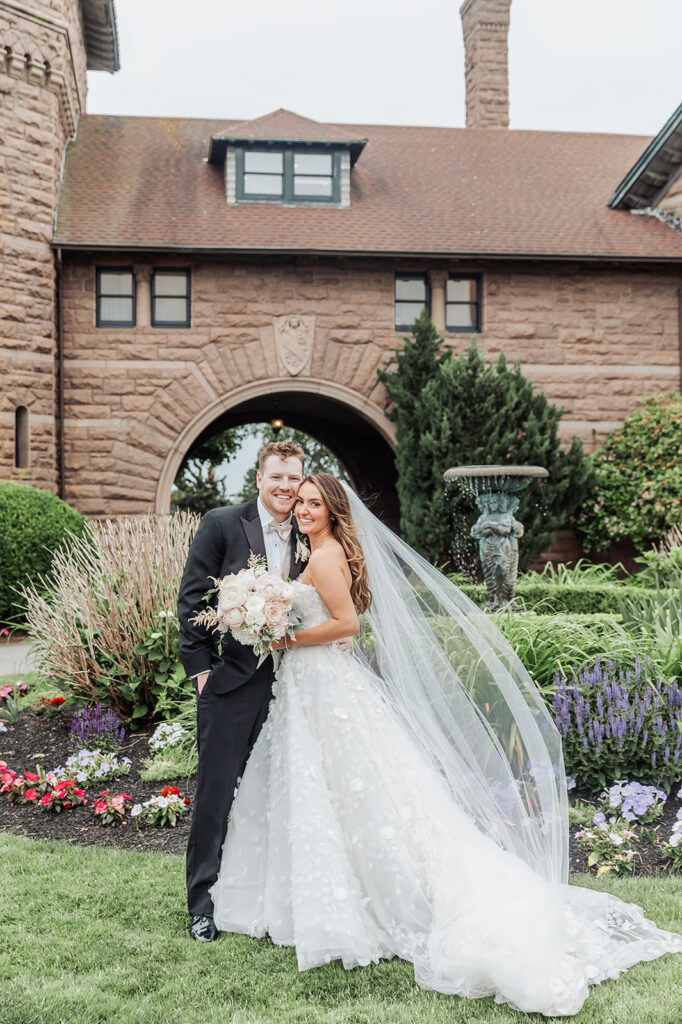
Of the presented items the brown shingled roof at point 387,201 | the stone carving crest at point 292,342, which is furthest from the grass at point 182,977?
the brown shingled roof at point 387,201

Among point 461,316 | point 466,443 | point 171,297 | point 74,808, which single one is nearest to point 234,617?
point 74,808

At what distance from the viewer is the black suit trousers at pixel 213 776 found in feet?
12.3

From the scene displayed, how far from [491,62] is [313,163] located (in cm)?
649

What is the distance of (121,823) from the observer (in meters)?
5.12

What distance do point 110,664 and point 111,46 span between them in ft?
48.9

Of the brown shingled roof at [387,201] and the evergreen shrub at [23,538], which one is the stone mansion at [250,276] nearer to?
the brown shingled roof at [387,201]

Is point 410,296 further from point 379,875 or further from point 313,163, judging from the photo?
point 379,875

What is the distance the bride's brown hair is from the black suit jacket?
0.77ft

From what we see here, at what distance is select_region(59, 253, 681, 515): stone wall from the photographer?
47.0ft

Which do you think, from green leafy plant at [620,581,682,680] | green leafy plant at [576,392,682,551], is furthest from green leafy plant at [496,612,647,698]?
green leafy plant at [576,392,682,551]

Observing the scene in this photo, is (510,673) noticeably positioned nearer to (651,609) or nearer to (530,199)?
(651,609)

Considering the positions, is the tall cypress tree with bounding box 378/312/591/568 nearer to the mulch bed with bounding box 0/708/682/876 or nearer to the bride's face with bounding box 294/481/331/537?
the mulch bed with bounding box 0/708/682/876

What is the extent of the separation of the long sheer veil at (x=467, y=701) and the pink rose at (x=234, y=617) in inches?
33.2

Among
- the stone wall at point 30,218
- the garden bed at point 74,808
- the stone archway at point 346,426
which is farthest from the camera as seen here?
the stone archway at point 346,426
